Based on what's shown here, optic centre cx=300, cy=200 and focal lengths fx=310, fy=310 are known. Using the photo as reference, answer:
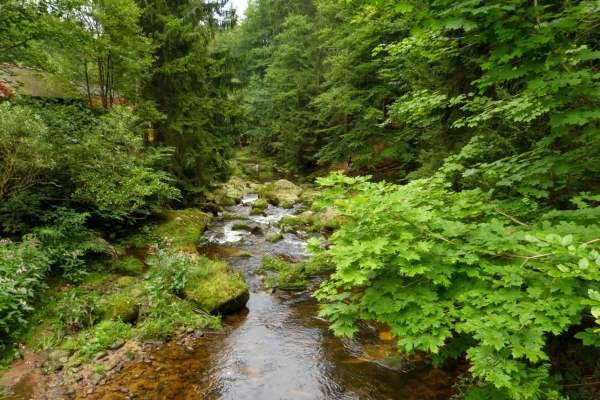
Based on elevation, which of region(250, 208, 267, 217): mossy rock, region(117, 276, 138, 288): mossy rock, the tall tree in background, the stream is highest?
the tall tree in background

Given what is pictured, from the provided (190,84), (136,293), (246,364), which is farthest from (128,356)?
(190,84)

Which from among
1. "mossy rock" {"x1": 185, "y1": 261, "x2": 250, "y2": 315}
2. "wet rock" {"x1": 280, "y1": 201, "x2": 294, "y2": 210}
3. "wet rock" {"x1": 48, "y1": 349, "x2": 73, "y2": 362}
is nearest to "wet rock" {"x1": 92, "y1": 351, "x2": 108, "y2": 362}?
"wet rock" {"x1": 48, "y1": 349, "x2": 73, "y2": 362}

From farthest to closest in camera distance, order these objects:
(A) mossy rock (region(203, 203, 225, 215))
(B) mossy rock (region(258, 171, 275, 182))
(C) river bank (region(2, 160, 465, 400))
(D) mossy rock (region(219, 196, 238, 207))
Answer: (B) mossy rock (region(258, 171, 275, 182)) < (D) mossy rock (region(219, 196, 238, 207)) < (A) mossy rock (region(203, 203, 225, 215)) < (C) river bank (region(2, 160, 465, 400))

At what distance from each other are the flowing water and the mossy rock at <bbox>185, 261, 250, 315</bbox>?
0.97 feet

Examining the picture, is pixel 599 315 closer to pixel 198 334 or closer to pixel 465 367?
pixel 465 367

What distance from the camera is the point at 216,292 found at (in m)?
7.07

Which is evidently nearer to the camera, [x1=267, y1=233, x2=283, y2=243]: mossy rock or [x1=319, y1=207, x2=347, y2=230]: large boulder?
[x1=267, y1=233, x2=283, y2=243]: mossy rock

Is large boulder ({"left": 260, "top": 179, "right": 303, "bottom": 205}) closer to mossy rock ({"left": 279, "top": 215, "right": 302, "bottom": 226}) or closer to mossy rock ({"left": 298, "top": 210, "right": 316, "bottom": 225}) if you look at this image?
mossy rock ({"left": 298, "top": 210, "right": 316, "bottom": 225})

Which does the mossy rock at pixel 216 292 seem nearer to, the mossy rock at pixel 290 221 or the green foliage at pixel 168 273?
the green foliage at pixel 168 273

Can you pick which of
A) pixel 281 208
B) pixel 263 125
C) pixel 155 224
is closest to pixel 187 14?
pixel 155 224

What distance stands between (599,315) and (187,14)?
15744 mm

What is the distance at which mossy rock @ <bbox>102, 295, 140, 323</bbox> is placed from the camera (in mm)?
6102

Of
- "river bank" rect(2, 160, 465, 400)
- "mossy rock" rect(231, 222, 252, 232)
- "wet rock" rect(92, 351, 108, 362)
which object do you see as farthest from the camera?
"mossy rock" rect(231, 222, 252, 232)

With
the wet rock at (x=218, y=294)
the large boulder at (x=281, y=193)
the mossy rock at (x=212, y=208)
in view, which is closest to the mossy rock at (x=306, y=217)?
the large boulder at (x=281, y=193)
